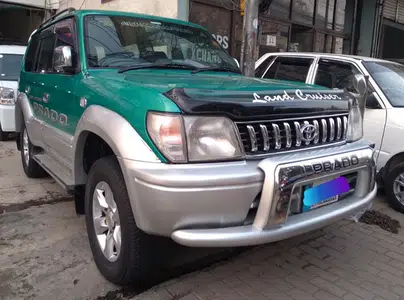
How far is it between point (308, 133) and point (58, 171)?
231 centimetres

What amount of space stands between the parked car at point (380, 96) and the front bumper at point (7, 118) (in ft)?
16.2

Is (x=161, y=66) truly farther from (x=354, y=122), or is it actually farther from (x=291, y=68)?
(x=291, y=68)

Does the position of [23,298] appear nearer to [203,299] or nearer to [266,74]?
[203,299]

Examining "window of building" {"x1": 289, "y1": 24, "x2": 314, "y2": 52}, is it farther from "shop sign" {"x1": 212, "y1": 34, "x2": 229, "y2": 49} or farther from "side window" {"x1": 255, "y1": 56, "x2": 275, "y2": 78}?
"side window" {"x1": 255, "y1": 56, "x2": 275, "y2": 78}

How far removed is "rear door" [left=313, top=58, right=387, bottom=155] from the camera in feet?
14.6

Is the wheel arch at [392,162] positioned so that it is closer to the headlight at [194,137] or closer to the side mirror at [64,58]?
the headlight at [194,137]

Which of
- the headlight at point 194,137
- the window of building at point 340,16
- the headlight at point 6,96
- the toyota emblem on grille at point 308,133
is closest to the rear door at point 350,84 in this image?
the toyota emblem on grille at point 308,133

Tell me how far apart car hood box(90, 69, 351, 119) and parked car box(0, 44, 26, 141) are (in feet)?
16.2

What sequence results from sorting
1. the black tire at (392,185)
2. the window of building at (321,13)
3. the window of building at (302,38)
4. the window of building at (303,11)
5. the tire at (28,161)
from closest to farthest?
the black tire at (392,185) < the tire at (28,161) < the window of building at (303,11) < the window of building at (302,38) < the window of building at (321,13)

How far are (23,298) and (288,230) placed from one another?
172 centimetres

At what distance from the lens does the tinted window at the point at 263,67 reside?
5789 mm

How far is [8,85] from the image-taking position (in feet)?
23.2

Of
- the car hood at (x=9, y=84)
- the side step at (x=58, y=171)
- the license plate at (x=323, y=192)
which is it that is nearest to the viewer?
the license plate at (x=323, y=192)

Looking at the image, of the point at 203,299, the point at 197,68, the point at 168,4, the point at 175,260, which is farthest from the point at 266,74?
the point at 203,299
